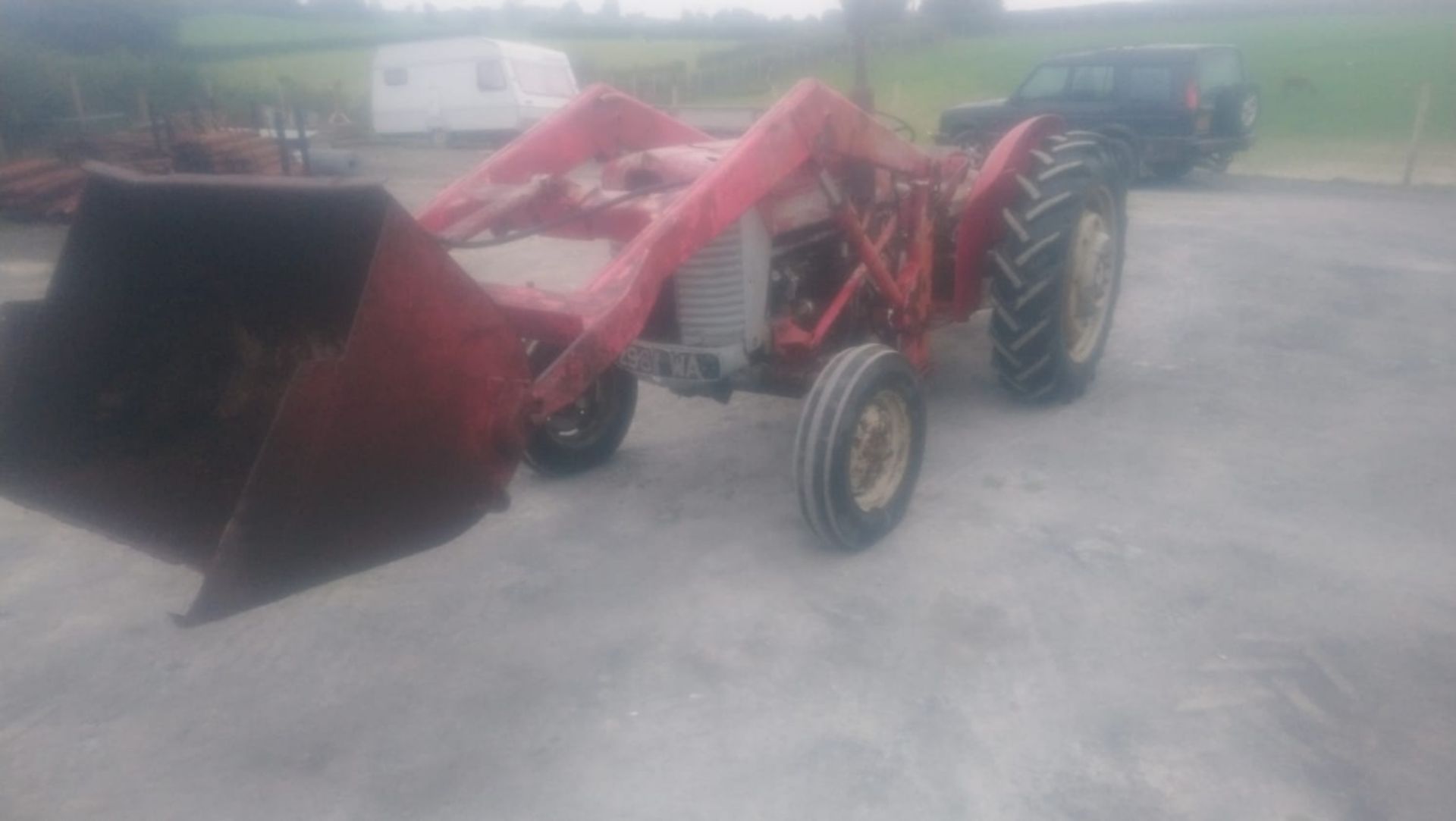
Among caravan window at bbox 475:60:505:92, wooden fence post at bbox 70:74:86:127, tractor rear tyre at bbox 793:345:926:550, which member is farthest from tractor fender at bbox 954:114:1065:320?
caravan window at bbox 475:60:505:92

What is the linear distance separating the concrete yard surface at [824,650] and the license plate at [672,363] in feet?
2.23

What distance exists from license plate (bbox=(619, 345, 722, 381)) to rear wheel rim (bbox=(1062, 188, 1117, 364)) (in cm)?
207

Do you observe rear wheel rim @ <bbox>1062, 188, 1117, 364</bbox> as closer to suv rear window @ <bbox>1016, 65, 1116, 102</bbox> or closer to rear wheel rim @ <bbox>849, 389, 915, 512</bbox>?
rear wheel rim @ <bbox>849, 389, 915, 512</bbox>

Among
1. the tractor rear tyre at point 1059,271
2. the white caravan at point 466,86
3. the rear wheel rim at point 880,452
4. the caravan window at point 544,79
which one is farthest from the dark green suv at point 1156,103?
the caravan window at point 544,79

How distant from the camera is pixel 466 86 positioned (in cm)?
2103

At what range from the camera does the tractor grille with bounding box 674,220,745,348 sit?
3.67 m

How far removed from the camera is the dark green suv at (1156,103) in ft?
41.3

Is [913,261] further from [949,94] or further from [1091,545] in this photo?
[949,94]

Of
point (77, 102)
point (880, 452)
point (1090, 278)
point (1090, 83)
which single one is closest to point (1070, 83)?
point (1090, 83)

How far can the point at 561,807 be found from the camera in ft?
8.30

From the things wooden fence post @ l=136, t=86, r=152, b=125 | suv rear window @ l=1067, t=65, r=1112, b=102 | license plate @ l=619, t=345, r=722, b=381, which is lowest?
wooden fence post @ l=136, t=86, r=152, b=125

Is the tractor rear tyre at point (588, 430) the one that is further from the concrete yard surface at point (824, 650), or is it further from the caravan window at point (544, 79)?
the caravan window at point (544, 79)

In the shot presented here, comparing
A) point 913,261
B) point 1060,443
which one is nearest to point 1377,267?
point 1060,443

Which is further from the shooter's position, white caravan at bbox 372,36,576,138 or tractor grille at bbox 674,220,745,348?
white caravan at bbox 372,36,576,138
